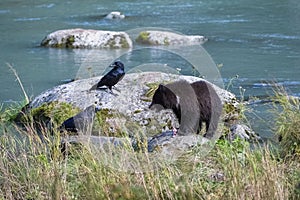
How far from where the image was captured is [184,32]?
14125mm

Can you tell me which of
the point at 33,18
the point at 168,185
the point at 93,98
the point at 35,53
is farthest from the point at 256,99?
the point at 33,18

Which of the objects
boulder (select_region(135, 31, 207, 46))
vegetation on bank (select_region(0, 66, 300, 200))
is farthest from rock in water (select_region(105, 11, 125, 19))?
vegetation on bank (select_region(0, 66, 300, 200))

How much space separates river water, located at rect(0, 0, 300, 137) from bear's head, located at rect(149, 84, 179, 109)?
865 mm

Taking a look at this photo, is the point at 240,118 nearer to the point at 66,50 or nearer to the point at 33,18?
the point at 66,50

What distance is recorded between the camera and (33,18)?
17219 mm

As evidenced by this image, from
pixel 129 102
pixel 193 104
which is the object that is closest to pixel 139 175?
pixel 193 104

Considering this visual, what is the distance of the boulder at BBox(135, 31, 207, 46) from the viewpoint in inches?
517

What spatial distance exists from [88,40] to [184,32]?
2.05 metres

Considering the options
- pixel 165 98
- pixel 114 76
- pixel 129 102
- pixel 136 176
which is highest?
pixel 136 176

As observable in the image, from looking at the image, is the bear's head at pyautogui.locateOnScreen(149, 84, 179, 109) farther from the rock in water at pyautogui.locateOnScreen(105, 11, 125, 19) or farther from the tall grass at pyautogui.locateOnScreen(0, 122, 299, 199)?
the rock in water at pyautogui.locateOnScreen(105, 11, 125, 19)

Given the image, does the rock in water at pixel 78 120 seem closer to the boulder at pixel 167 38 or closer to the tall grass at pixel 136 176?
the tall grass at pixel 136 176

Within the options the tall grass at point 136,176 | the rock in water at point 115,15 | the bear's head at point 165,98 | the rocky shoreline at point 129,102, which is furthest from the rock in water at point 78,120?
the rock in water at point 115,15

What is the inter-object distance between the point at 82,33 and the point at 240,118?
22.6 feet

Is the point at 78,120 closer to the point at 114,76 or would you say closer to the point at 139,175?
the point at 114,76
